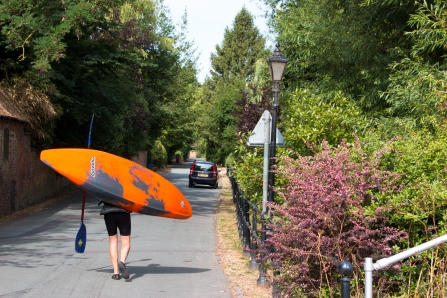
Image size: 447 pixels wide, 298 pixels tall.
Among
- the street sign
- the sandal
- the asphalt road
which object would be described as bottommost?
the asphalt road

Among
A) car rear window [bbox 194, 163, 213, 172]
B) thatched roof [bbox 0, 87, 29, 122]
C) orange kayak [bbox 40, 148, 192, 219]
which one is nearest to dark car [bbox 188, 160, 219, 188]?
car rear window [bbox 194, 163, 213, 172]

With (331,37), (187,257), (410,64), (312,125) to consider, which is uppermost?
(331,37)

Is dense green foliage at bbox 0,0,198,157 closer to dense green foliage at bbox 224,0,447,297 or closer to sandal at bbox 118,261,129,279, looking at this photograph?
dense green foliage at bbox 224,0,447,297

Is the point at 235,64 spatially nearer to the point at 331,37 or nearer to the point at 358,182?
the point at 331,37

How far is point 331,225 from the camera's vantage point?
21.0 ft

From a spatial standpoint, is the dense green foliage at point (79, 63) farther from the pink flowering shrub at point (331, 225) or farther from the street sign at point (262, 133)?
the pink flowering shrub at point (331, 225)

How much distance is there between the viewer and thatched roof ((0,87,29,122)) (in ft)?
60.6

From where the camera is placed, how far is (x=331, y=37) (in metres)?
15.0

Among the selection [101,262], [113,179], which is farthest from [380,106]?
[113,179]

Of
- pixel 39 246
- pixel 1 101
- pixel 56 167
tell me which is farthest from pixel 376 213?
pixel 1 101

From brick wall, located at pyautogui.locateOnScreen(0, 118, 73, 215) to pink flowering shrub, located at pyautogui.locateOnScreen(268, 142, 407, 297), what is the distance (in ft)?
45.2

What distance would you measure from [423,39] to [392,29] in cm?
267

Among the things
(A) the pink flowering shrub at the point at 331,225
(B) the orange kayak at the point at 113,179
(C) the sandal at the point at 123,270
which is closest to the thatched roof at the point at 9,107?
(B) the orange kayak at the point at 113,179

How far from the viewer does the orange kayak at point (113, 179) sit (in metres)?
8.91
